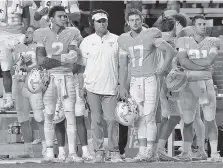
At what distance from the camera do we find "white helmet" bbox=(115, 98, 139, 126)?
13930 millimetres

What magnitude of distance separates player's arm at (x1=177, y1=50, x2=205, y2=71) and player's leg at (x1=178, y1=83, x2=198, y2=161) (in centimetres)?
23

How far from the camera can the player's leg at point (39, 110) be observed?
48.6 ft

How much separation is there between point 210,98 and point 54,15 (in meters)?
2.34

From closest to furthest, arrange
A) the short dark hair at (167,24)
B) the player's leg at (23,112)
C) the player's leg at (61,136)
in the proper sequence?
1. the player's leg at (61,136)
2. the short dark hair at (167,24)
3. the player's leg at (23,112)

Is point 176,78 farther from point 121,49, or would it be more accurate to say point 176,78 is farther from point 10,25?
point 10,25

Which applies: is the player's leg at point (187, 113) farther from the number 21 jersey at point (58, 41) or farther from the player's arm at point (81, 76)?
the number 21 jersey at point (58, 41)

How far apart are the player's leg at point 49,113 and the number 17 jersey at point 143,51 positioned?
1.02 meters

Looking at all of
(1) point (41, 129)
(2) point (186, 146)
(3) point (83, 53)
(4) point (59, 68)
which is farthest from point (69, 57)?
(2) point (186, 146)

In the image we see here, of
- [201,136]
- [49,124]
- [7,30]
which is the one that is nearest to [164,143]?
[201,136]

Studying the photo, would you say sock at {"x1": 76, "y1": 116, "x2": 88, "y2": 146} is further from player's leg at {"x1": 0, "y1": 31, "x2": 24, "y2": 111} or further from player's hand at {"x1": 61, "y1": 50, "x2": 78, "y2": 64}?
player's leg at {"x1": 0, "y1": 31, "x2": 24, "y2": 111}

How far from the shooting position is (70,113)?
1412cm

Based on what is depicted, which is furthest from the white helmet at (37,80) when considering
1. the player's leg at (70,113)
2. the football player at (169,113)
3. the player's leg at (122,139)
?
the player's leg at (122,139)

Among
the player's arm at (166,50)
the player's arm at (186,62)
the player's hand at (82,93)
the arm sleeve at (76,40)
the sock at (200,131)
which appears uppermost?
the arm sleeve at (76,40)

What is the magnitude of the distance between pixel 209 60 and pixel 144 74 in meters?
1.02
